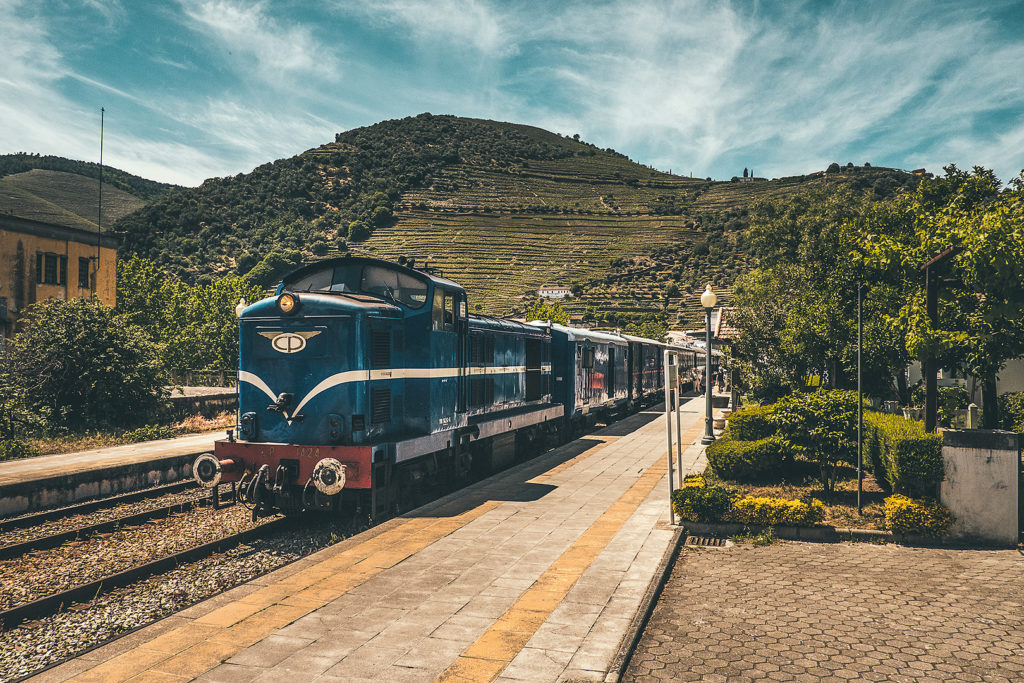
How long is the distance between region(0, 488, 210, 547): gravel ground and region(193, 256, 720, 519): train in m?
3.60

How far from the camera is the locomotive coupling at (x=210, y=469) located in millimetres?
11227

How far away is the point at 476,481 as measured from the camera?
16.8 metres

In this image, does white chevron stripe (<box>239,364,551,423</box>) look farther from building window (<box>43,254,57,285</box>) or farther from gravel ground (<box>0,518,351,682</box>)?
building window (<box>43,254,57,285</box>)

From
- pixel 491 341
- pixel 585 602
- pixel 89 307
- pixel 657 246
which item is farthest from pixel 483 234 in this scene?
pixel 585 602

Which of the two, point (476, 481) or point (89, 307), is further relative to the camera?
point (89, 307)

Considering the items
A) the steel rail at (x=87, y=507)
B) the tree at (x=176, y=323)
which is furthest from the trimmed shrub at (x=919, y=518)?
the tree at (x=176, y=323)

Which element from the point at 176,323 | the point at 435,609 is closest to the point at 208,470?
the point at 435,609

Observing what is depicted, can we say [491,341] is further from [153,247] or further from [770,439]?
[153,247]

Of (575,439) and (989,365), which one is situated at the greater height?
(989,365)

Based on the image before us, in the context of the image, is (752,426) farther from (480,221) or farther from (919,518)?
(480,221)

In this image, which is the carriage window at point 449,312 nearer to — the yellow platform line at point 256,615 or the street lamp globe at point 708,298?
the yellow platform line at point 256,615

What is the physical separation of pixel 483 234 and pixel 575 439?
96.9 metres

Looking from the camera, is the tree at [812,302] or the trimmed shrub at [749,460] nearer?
the trimmed shrub at [749,460]

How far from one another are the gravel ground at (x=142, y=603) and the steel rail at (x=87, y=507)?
5448 millimetres
